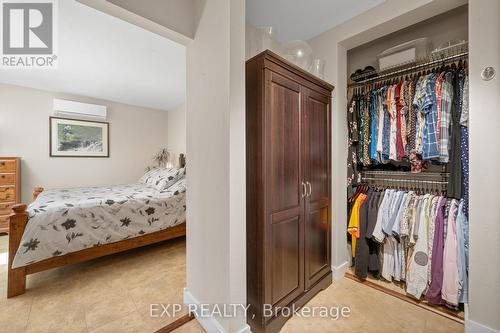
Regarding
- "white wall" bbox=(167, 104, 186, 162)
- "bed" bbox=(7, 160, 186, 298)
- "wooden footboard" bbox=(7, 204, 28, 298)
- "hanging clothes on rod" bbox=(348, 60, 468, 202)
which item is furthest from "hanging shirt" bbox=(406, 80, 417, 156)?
"white wall" bbox=(167, 104, 186, 162)

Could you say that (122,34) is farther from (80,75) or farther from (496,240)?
(496,240)

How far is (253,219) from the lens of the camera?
1469 mm

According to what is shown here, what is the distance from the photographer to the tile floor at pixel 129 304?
1.51 meters

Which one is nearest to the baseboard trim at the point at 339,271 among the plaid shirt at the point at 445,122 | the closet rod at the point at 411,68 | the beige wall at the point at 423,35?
the plaid shirt at the point at 445,122

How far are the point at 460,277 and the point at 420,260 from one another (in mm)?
251

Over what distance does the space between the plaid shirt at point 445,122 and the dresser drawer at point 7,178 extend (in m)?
5.32

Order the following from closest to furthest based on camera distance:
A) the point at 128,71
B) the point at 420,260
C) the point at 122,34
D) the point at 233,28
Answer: the point at 233,28 < the point at 420,260 < the point at 122,34 < the point at 128,71

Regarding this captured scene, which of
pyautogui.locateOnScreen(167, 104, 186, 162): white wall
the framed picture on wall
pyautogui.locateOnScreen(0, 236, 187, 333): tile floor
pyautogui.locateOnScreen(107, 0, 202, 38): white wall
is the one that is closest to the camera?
pyautogui.locateOnScreen(107, 0, 202, 38): white wall

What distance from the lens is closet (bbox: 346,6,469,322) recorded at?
1.62 meters

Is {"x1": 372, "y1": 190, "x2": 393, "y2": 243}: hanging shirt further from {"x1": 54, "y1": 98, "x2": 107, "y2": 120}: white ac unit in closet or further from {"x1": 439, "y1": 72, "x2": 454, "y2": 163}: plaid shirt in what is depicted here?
{"x1": 54, "y1": 98, "x2": 107, "y2": 120}: white ac unit in closet

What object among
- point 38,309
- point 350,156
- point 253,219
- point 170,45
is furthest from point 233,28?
point 38,309

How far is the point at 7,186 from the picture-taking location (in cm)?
314

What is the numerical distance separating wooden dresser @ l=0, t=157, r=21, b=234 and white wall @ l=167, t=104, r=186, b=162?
8.11 feet

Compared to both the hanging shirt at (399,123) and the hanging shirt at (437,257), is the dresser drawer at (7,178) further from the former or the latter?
the hanging shirt at (437,257)
